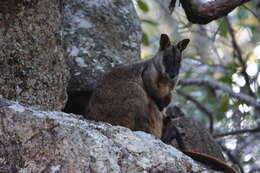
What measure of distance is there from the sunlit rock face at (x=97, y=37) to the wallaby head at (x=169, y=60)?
86 centimetres

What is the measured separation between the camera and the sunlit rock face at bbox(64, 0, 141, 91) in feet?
22.3

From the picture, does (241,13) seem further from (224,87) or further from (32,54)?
(32,54)

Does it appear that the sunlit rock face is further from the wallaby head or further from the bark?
the bark

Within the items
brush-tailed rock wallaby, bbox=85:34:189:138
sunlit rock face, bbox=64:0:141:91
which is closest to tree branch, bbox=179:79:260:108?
sunlit rock face, bbox=64:0:141:91

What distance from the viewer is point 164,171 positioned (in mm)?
4410

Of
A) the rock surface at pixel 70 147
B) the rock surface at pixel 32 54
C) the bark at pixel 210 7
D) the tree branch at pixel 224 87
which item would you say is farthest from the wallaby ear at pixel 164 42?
the tree branch at pixel 224 87

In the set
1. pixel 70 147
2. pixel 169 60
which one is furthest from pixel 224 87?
pixel 70 147

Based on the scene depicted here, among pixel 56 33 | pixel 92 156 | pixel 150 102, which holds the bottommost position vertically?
pixel 150 102

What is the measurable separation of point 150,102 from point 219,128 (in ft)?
10.8

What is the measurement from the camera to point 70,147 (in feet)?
13.7

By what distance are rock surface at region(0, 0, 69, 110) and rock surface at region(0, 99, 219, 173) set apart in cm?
91

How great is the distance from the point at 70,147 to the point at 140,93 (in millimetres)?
1882

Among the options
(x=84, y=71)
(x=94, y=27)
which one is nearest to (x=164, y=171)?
(x=84, y=71)

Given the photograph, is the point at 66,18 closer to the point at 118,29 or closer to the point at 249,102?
the point at 118,29
